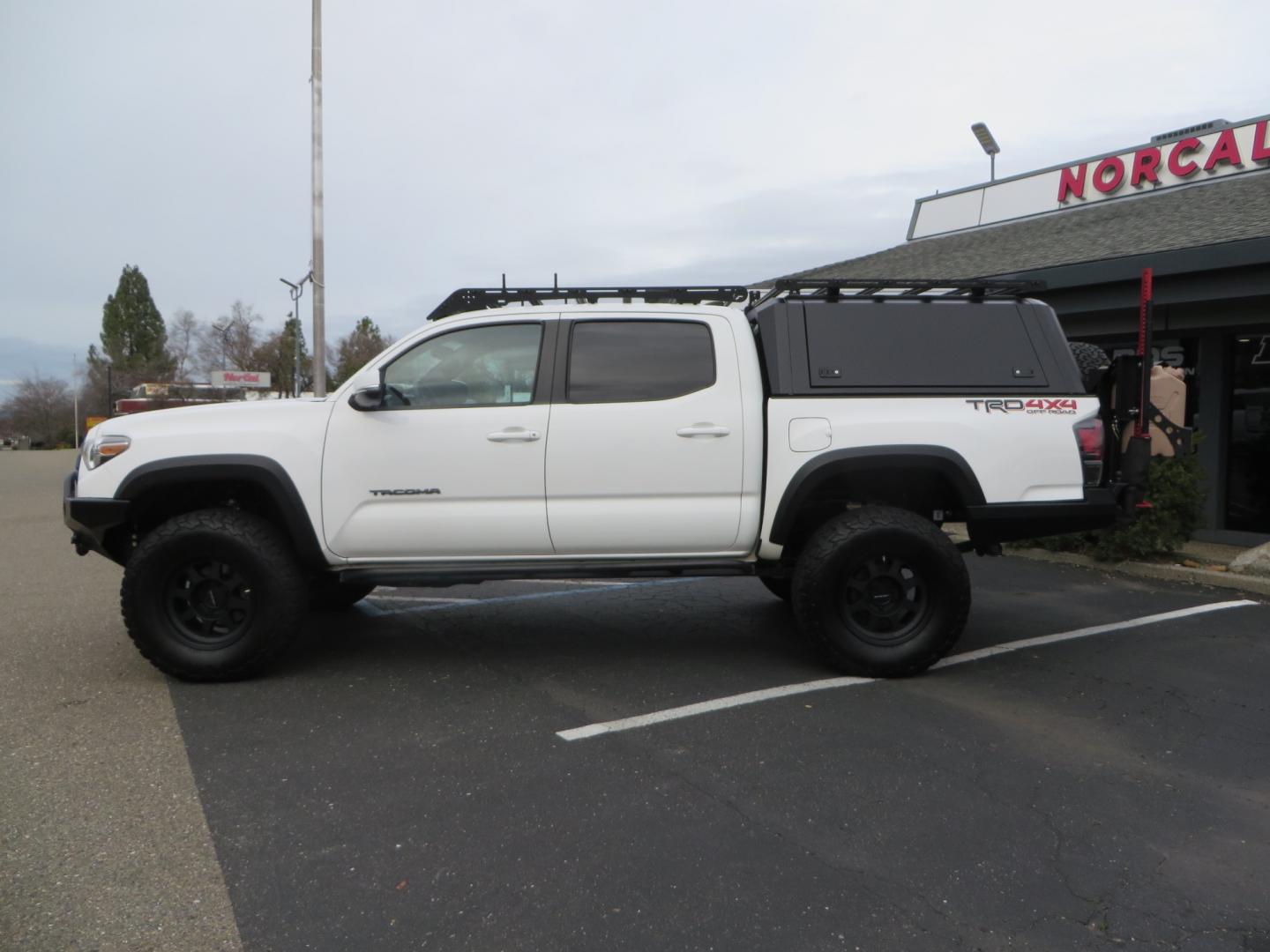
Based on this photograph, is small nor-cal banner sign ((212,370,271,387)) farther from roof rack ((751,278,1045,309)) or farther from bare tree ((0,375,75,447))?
roof rack ((751,278,1045,309))

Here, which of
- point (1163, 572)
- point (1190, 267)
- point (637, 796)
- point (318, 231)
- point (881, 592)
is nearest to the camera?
point (637, 796)

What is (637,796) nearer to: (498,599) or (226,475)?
(226,475)

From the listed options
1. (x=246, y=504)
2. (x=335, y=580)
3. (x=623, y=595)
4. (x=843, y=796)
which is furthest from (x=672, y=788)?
(x=623, y=595)

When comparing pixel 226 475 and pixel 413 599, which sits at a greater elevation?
pixel 226 475

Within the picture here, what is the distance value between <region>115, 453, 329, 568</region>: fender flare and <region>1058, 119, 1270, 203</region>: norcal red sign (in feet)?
38.7

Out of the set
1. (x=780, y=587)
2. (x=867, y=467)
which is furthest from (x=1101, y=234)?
(x=867, y=467)

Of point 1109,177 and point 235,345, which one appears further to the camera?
point 235,345

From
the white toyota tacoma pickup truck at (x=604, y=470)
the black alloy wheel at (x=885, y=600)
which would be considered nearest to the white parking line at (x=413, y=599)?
the white toyota tacoma pickup truck at (x=604, y=470)

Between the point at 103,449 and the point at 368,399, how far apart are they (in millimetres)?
1383

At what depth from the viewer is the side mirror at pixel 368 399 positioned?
16.2 feet

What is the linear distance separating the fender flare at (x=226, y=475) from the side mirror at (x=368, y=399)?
20.1 inches

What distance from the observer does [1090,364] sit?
569cm

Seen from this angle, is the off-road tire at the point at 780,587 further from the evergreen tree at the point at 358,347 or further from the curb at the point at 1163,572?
the evergreen tree at the point at 358,347

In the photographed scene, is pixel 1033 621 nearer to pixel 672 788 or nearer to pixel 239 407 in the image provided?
pixel 672 788
